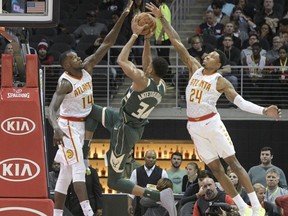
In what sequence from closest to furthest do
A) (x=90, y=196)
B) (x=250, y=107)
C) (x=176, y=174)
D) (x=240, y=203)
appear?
(x=250, y=107) → (x=240, y=203) → (x=90, y=196) → (x=176, y=174)

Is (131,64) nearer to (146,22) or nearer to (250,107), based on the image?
(146,22)

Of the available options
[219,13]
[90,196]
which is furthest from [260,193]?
[219,13]

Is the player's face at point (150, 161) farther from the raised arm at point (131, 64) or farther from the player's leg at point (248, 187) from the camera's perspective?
the raised arm at point (131, 64)

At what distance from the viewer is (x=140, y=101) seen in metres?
15.1

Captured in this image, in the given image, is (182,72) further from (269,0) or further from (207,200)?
(207,200)

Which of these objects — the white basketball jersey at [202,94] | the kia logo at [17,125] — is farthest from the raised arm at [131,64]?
the kia logo at [17,125]

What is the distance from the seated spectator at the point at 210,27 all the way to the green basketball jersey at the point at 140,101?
9.54m

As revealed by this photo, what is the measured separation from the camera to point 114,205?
58.1 ft

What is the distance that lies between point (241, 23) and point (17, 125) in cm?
1165

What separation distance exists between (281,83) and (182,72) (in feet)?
6.24

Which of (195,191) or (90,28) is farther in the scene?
(90,28)

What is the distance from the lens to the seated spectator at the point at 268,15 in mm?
25188

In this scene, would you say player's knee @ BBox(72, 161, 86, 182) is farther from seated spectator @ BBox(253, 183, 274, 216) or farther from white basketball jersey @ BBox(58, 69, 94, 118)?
seated spectator @ BBox(253, 183, 274, 216)

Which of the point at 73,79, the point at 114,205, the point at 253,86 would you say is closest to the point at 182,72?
the point at 253,86
